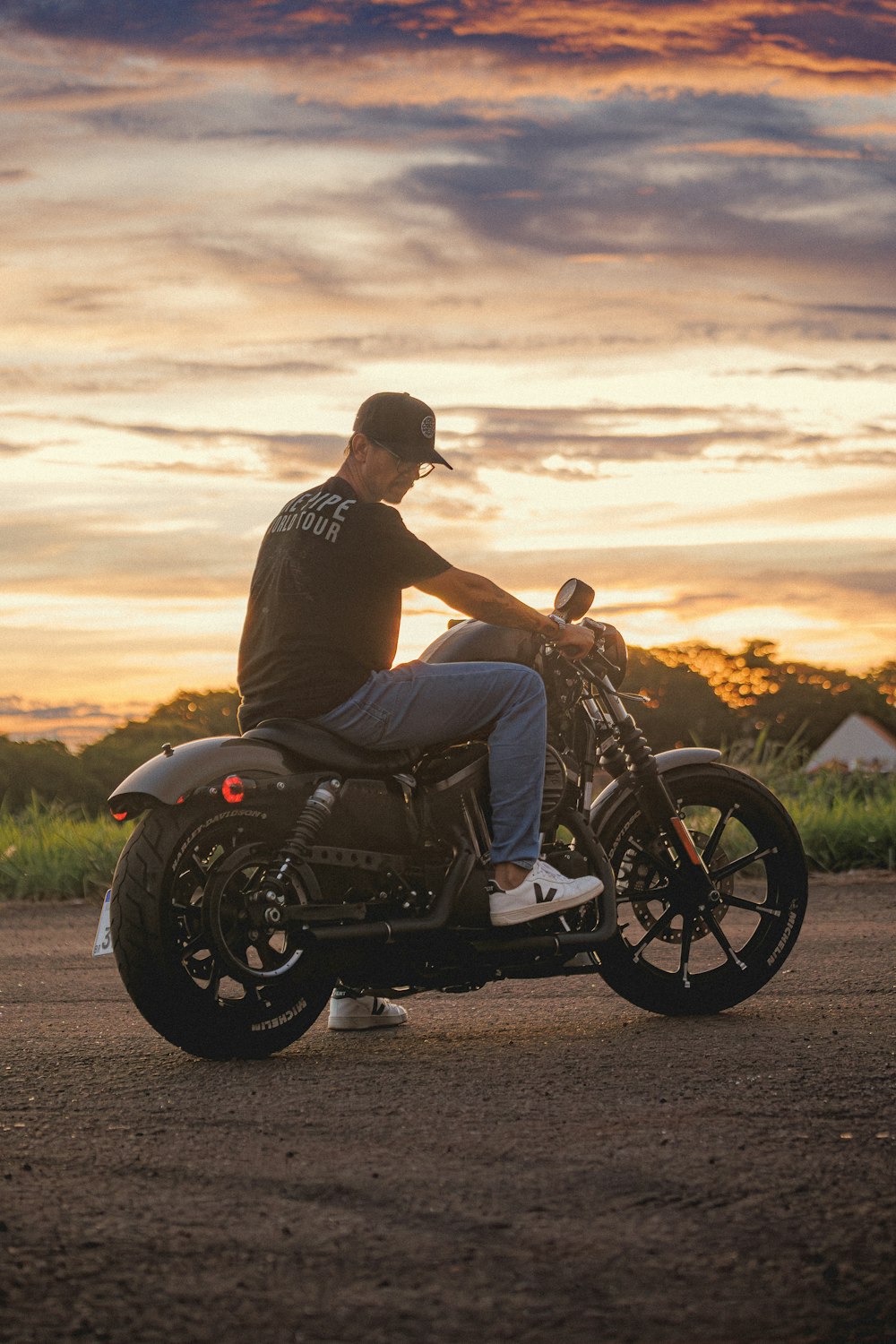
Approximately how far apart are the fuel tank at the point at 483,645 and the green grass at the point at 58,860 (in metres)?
6.72

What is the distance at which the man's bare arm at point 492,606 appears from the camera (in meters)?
6.14

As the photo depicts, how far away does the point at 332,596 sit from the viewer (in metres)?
6.05

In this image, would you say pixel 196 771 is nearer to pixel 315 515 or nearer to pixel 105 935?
pixel 105 935

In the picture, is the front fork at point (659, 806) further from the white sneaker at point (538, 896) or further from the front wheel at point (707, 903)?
the white sneaker at point (538, 896)

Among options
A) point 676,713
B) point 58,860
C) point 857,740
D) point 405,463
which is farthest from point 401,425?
point 857,740

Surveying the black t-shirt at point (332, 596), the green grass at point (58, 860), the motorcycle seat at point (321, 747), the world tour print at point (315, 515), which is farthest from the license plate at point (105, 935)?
the green grass at point (58, 860)

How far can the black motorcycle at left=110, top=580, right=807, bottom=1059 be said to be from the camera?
19.1 feet

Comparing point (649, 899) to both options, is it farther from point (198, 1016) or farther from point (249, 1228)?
point (249, 1228)

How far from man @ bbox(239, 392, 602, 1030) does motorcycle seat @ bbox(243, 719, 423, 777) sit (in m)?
0.04

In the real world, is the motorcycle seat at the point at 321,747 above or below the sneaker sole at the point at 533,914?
above

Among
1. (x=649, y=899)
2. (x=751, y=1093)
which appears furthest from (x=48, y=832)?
(x=751, y=1093)

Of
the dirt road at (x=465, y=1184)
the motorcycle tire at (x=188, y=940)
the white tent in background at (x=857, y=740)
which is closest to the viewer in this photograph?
the dirt road at (x=465, y=1184)

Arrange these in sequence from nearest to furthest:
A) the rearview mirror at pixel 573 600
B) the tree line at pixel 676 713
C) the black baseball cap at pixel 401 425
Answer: the black baseball cap at pixel 401 425 < the rearview mirror at pixel 573 600 < the tree line at pixel 676 713

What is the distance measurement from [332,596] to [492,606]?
0.63 m
